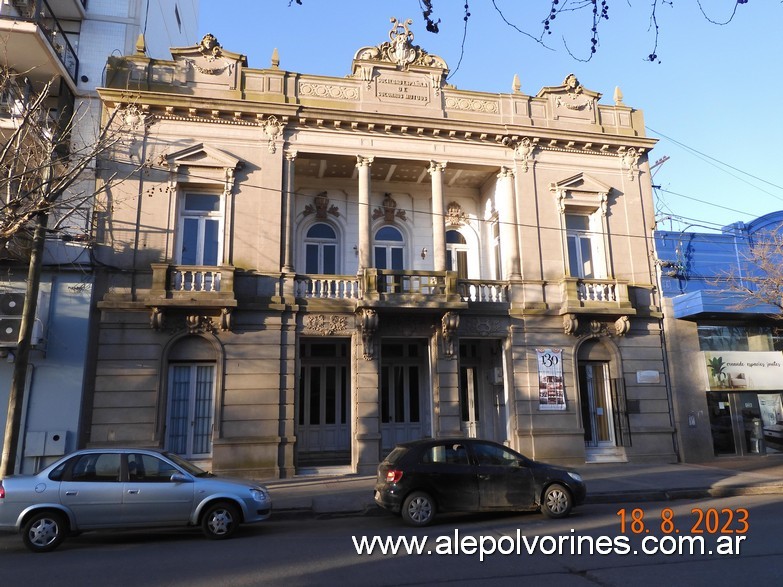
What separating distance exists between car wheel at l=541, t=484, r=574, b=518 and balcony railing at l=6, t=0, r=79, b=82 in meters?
16.4

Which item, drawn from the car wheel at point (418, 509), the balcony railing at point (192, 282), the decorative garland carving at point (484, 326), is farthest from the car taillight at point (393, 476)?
the decorative garland carving at point (484, 326)

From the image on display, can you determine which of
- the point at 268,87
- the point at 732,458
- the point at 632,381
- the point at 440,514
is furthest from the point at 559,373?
the point at 268,87

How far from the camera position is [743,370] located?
1780 centimetres

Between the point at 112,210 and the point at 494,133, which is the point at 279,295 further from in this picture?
the point at 494,133

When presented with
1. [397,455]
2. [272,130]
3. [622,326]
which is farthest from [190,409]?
[622,326]

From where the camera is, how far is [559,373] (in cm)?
1656

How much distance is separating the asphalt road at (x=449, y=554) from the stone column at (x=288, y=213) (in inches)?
315

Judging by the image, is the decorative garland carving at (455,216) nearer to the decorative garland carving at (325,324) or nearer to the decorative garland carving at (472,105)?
the decorative garland carving at (472,105)

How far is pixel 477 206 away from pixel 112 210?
12021 millimetres

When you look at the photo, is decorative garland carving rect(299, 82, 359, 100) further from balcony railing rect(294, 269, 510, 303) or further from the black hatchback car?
the black hatchback car

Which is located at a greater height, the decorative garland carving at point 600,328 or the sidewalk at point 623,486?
the decorative garland carving at point 600,328

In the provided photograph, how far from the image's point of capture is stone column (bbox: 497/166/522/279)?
56.5 ft

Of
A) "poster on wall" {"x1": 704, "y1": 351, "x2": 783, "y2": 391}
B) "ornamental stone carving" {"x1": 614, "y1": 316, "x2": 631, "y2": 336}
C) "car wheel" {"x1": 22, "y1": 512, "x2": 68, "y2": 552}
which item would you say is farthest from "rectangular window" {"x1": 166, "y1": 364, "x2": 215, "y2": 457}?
"poster on wall" {"x1": 704, "y1": 351, "x2": 783, "y2": 391}

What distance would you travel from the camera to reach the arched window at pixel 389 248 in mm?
18594
